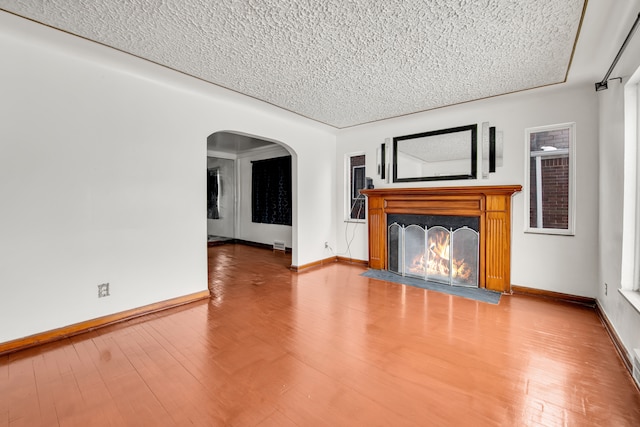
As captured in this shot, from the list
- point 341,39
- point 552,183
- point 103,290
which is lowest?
point 103,290

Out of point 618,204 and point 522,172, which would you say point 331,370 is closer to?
point 618,204

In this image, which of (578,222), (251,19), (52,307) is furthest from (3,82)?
(578,222)

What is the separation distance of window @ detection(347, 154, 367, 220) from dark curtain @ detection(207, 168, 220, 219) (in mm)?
4041

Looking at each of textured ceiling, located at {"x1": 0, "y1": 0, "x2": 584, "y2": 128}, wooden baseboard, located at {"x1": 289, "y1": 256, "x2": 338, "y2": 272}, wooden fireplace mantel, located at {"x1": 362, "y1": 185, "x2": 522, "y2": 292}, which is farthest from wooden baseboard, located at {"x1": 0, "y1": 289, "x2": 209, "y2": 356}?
wooden fireplace mantel, located at {"x1": 362, "y1": 185, "x2": 522, "y2": 292}

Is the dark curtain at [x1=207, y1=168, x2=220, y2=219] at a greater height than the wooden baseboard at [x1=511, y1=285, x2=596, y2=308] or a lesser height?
greater

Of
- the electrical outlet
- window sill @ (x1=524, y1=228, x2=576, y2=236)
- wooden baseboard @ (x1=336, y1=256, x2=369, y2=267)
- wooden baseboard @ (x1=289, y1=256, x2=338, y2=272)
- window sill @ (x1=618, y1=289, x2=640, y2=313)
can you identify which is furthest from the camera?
wooden baseboard @ (x1=336, y1=256, x2=369, y2=267)

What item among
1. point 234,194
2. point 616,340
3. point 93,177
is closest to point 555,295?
point 616,340

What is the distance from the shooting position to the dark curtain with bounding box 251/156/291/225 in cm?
665

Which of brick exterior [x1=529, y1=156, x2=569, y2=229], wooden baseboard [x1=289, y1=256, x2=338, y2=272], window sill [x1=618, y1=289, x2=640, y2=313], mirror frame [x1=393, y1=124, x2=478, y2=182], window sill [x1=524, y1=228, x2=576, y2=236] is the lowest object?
wooden baseboard [x1=289, y1=256, x2=338, y2=272]

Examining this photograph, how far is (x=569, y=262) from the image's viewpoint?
3.40m

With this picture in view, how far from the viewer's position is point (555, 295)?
349 centimetres

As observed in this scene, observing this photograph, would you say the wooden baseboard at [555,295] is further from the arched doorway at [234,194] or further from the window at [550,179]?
the arched doorway at [234,194]

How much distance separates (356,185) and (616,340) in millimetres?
3967

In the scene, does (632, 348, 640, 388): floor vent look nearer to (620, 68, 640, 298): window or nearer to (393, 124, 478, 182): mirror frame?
(620, 68, 640, 298): window
